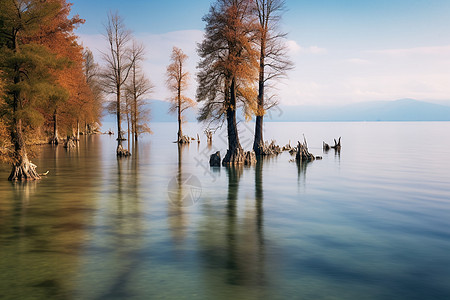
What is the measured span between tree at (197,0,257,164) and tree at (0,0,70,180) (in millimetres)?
11514

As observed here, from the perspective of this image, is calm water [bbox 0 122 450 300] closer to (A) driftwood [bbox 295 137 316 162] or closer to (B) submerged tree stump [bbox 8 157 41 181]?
(B) submerged tree stump [bbox 8 157 41 181]

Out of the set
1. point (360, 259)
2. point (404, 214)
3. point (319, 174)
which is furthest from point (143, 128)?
point (360, 259)

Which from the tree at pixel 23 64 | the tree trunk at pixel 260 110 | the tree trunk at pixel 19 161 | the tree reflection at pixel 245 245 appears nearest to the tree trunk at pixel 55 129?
the tree trunk at pixel 260 110

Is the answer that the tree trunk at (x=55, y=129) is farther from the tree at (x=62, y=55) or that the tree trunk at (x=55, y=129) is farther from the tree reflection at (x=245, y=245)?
the tree reflection at (x=245, y=245)

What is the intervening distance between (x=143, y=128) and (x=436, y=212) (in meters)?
51.5

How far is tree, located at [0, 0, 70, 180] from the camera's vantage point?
63.0 feet

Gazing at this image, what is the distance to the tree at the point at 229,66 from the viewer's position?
92.4 ft

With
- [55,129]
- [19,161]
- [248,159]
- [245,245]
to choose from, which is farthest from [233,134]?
[55,129]

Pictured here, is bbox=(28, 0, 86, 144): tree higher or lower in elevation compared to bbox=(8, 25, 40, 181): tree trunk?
higher

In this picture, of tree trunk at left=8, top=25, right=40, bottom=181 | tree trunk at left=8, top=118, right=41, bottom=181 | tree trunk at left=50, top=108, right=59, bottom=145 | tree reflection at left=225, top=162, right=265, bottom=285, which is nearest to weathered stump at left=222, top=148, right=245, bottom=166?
tree reflection at left=225, top=162, right=265, bottom=285

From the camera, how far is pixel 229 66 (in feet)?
91.4

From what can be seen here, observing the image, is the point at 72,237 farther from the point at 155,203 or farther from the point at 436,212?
the point at 436,212

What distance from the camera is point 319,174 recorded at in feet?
88.6

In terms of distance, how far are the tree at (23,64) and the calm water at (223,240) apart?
341 cm
